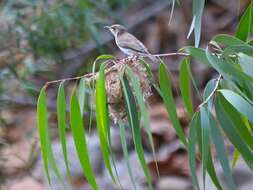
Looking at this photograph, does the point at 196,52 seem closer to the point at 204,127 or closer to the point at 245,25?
the point at 204,127

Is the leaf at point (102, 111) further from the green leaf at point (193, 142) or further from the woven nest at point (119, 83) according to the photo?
the green leaf at point (193, 142)

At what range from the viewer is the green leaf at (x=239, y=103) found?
234 centimetres

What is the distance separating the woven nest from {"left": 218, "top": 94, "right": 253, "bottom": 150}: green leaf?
26cm

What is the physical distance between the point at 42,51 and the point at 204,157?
3151 millimetres

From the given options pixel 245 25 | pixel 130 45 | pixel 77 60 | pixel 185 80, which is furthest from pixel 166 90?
pixel 77 60

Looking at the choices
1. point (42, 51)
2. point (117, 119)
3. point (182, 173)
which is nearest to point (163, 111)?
point (182, 173)

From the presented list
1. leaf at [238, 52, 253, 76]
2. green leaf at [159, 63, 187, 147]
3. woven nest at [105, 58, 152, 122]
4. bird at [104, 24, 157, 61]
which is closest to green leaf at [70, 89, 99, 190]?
woven nest at [105, 58, 152, 122]

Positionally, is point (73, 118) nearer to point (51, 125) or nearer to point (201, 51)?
point (201, 51)

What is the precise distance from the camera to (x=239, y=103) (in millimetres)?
2365

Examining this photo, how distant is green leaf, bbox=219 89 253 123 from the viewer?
7.69 feet

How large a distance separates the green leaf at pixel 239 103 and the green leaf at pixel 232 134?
13cm

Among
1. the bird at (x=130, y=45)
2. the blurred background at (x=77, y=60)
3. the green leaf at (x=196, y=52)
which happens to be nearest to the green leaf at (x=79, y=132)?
the green leaf at (x=196, y=52)

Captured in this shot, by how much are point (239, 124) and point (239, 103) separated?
0.25m

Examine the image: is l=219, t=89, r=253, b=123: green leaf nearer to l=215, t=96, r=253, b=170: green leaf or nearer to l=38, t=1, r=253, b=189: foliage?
l=38, t=1, r=253, b=189: foliage
